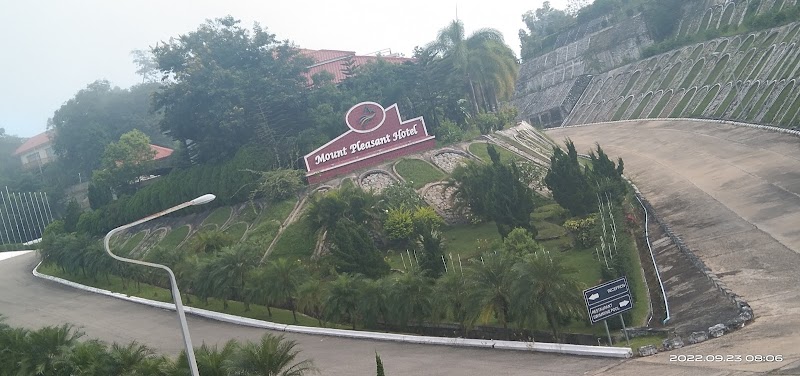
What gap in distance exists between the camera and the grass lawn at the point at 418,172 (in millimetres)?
47156

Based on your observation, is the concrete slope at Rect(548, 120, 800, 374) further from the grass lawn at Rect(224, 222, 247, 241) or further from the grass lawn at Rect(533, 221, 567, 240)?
→ the grass lawn at Rect(224, 222, 247, 241)

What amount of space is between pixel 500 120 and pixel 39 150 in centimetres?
7620

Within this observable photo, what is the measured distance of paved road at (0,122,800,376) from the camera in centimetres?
1884

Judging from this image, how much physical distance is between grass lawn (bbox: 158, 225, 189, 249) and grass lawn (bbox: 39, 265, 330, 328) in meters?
3.32

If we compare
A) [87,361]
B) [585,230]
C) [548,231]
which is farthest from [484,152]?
[87,361]

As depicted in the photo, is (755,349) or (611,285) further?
(611,285)

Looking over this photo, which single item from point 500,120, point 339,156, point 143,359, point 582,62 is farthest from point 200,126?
point 582,62

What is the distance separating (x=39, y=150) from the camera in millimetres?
105000

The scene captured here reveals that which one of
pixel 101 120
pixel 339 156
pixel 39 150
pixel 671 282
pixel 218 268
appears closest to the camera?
pixel 671 282

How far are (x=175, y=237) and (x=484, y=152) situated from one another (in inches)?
828

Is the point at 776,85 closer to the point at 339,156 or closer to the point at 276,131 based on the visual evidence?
the point at 339,156

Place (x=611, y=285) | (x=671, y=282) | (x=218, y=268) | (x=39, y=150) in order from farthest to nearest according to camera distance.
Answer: (x=39, y=150), (x=218, y=268), (x=671, y=282), (x=611, y=285)

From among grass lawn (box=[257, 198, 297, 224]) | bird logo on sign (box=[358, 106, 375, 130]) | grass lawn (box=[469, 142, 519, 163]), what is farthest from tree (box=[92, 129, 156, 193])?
grass lawn (box=[469, 142, 519, 163])

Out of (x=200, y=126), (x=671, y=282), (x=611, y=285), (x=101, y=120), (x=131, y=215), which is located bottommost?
(x=671, y=282)
